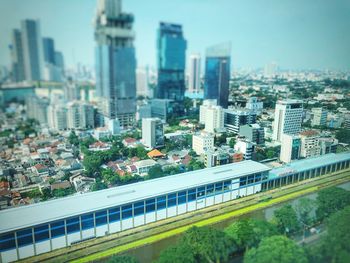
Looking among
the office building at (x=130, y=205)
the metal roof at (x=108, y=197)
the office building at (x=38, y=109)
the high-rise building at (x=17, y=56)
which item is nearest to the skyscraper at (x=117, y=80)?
the high-rise building at (x=17, y=56)

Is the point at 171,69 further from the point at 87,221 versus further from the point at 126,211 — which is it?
the point at 87,221

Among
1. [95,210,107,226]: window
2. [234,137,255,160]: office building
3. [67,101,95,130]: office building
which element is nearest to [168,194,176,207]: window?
[95,210,107,226]: window

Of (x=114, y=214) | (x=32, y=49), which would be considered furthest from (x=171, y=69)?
(x=114, y=214)

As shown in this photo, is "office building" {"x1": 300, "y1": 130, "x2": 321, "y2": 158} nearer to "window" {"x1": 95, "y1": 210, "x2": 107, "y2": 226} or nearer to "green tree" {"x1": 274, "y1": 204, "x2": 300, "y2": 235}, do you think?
"green tree" {"x1": 274, "y1": 204, "x2": 300, "y2": 235}

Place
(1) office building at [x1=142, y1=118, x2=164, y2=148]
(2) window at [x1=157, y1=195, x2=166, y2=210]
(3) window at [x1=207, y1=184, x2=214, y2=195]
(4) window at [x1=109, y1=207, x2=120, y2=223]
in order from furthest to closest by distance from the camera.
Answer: (1) office building at [x1=142, y1=118, x2=164, y2=148], (3) window at [x1=207, y1=184, x2=214, y2=195], (2) window at [x1=157, y1=195, x2=166, y2=210], (4) window at [x1=109, y1=207, x2=120, y2=223]

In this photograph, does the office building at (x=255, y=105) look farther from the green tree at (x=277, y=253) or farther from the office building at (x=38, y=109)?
the office building at (x=38, y=109)

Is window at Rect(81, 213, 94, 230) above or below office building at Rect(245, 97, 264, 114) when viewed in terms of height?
below
